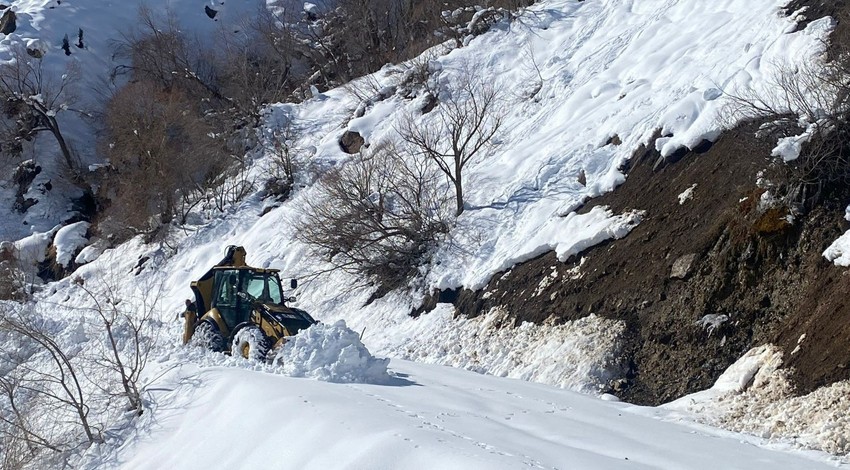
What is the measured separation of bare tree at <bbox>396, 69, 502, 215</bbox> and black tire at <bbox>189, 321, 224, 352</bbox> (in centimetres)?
777

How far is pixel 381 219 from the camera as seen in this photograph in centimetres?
2228

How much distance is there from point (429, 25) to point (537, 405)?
96.6ft

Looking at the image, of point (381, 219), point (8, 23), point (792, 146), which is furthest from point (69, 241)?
point (792, 146)

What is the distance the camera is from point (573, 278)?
16.0 m

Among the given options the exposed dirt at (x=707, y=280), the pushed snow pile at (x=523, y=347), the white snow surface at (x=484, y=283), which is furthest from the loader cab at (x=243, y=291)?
the exposed dirt at (x=707, y=280)

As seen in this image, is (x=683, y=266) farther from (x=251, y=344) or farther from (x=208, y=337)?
(x=208, y=337)

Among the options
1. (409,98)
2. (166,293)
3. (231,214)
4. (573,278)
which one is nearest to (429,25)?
(409,98)

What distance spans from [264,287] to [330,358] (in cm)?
391

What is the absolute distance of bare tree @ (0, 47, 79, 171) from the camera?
39781 millimetres

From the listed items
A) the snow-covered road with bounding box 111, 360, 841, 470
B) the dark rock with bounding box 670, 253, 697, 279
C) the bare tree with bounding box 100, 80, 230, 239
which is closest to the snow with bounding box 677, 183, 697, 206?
the dark rock with bounding box 670, 253, 697, 279

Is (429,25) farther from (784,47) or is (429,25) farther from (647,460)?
(647,460)

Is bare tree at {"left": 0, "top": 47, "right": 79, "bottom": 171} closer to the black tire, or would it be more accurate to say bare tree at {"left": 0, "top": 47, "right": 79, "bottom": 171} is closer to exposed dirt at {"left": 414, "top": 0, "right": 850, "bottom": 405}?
the black tire

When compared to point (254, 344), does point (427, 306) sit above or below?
below

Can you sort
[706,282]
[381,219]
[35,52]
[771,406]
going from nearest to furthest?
[771,406] → [706,282] → [381,219] → [35,52]
